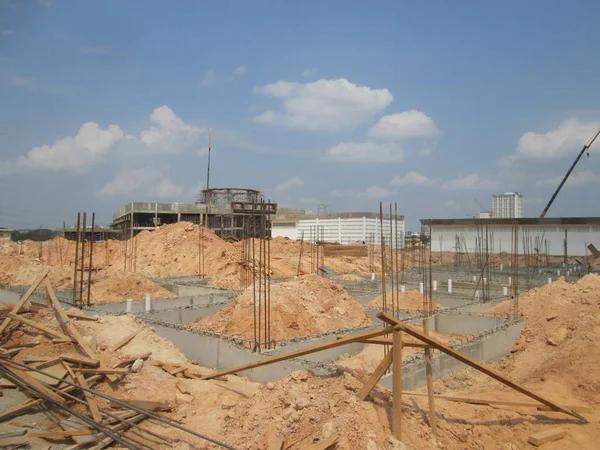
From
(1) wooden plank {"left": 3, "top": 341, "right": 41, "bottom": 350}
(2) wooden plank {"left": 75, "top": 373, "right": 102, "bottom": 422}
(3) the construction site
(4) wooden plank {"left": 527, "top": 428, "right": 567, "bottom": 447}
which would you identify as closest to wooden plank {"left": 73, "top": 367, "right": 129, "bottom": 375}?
(3) the construction site

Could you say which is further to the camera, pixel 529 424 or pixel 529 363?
pixel 529 363

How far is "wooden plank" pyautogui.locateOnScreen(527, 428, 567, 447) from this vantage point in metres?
4.50

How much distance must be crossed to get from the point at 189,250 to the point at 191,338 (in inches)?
566

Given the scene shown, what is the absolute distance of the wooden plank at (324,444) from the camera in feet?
12.2

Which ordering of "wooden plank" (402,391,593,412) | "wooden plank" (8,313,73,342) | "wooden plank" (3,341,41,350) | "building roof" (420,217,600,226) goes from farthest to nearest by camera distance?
"building roof" (420,217,600,226)
"wooden plank" (8,313,73,342)
"wooden plank" (3,341,41,350)
"wooden plank" (402,391,593,412)

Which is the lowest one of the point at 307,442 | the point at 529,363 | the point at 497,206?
the point at 529,363

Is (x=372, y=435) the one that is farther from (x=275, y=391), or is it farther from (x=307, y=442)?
(x=275, y=391)

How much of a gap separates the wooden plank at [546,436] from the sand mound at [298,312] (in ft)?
18.4

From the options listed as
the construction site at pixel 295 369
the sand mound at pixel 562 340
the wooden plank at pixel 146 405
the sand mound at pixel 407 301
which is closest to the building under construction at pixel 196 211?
the construction site at pixel 295 369

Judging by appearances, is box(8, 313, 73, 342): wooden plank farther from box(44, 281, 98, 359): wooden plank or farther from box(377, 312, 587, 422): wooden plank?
box(377, 312, 587, 422): wooden plank

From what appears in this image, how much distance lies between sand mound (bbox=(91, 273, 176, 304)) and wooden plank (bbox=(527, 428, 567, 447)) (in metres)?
11.7

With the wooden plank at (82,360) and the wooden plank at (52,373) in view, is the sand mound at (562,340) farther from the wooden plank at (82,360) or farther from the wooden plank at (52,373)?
the wooden plank at (52,373)

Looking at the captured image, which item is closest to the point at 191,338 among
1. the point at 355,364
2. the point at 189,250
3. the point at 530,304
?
the point at 355,364

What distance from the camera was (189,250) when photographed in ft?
74.3
